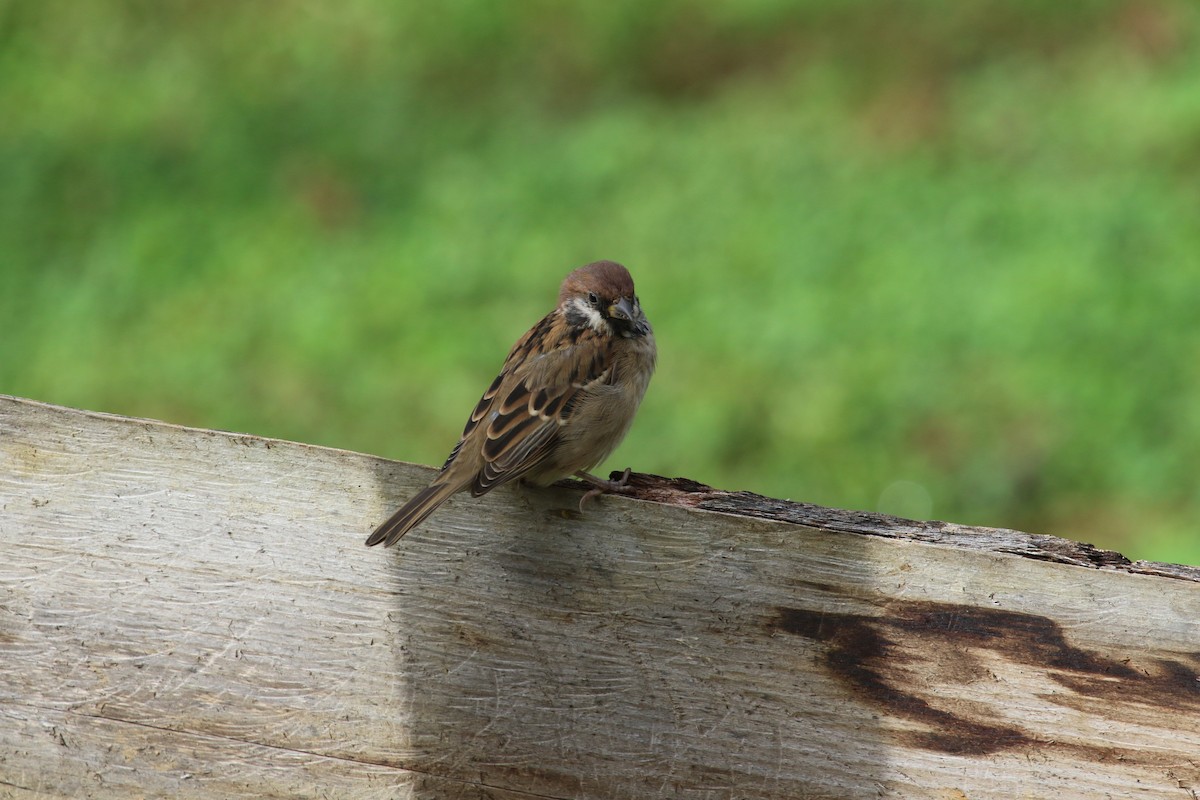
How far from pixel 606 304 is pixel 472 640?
70.1 inches

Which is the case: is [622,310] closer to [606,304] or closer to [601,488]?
[606,304]

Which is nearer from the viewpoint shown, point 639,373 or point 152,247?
point 639,373

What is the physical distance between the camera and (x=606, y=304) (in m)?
3.74

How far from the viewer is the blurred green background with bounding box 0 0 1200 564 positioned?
19.9ft

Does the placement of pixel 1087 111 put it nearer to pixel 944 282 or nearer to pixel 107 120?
pixel 944 282

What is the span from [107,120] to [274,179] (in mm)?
1327

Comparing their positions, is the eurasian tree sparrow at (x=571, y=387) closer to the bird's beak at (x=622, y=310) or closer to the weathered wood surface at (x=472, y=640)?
the bird's beak at (x=622, y=310)

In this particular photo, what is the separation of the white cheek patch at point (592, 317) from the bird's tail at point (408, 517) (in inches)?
62.7

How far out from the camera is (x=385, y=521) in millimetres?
2064

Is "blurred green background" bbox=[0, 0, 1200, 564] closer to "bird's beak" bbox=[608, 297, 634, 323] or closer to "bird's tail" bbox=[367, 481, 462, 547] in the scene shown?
"bird's beak" bbox=[608, 297, 634, 323]

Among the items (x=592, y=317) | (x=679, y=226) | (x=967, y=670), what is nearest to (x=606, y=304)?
(x=592, y=317)

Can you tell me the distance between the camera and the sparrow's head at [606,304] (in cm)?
367

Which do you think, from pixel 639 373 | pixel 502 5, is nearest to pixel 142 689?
pixel 639 373

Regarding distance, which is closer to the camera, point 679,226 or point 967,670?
point 967,670
